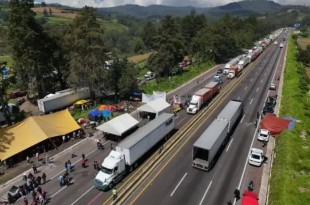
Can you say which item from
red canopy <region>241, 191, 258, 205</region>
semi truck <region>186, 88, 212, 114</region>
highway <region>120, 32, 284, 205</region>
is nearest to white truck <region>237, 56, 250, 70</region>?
semi truck <region>186, 88, 212, 114</region>

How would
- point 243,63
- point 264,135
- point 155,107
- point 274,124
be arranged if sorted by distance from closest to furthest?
point 264,135
point 274,124
point 155,107
point 243,63

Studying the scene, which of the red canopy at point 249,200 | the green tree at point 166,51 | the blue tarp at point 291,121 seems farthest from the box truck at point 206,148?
the green tree at point 166,51

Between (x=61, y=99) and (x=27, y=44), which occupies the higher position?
(x=27, y=44)

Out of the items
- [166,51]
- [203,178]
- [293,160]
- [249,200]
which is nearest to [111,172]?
[203,178]

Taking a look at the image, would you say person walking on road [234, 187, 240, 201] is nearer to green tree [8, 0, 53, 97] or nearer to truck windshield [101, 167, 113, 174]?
truck windshield [101, 167, 113, 174]

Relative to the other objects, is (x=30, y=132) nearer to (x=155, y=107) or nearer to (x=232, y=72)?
(x=155, y=107)

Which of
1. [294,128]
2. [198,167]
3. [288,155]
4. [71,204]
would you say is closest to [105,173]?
[71,204]

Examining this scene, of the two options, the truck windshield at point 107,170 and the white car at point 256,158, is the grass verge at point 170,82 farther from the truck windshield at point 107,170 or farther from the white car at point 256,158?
the truck windshield at point 107,170

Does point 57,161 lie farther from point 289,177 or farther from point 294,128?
point 294,128
